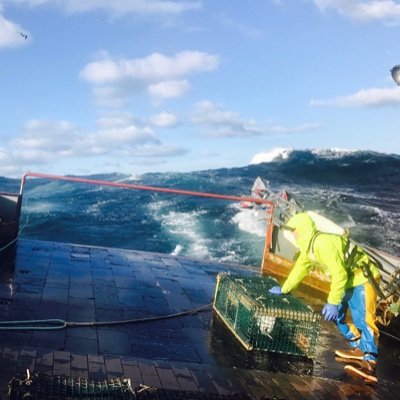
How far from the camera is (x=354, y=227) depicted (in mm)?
24109

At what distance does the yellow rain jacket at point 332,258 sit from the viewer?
4.92m

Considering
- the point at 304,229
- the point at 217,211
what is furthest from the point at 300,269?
Result: the point at 217,211

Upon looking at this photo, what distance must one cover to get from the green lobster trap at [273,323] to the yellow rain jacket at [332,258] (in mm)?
356

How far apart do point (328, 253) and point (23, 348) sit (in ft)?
11.8

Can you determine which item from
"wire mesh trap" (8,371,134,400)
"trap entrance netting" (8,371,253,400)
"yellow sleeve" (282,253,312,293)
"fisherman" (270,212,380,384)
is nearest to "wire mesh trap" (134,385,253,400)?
"trap entrance netting" (8,371,253,400)

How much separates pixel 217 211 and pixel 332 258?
82.3ft

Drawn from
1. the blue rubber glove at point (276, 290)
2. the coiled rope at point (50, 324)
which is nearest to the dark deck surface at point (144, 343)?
the coiled rope at point (50, 324)

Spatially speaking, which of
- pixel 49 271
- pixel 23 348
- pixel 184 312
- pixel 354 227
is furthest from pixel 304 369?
pixel 354 227

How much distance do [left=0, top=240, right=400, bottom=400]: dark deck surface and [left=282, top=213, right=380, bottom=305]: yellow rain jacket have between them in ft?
3.54

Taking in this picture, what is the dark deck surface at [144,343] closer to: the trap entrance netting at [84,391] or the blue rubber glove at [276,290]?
the trap entrance netting at [84,391]

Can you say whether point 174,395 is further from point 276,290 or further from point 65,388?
point 276,290

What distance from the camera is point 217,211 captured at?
2998 centimetres

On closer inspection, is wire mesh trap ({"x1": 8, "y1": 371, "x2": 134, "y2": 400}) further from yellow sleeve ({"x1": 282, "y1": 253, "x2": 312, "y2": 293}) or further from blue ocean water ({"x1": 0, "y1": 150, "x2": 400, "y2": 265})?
blue ocean water ({"x1": 0, "y1": 150, "x2": 400, "y2": 265})

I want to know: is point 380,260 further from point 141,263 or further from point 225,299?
point 141,263
